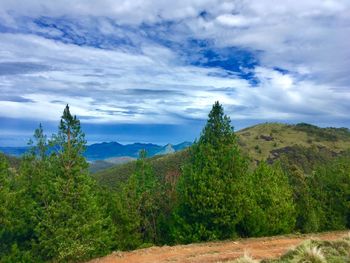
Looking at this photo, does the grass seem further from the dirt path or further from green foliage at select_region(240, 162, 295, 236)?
green foliage at select_region(240, 162, 295, 236)

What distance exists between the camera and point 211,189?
35406 mm

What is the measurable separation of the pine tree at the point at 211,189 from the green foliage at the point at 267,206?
2.35 m

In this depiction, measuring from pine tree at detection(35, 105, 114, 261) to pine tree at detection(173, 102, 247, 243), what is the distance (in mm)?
8116

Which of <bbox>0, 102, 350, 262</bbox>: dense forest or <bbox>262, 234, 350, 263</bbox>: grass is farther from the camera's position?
<bbox>0, 102, 350, 262</bbox>: dense forest

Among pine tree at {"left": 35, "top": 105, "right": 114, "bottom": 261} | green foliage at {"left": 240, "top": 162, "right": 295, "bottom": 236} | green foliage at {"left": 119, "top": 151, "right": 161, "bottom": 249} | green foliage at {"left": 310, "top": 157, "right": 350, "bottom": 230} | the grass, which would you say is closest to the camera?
the grass

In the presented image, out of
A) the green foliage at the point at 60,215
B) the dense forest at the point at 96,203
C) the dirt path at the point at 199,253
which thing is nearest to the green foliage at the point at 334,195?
the dense forest at the point at 96,203

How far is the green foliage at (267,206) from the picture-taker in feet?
125

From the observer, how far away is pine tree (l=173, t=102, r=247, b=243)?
3534cm

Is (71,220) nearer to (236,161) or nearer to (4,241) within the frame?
(4,241)

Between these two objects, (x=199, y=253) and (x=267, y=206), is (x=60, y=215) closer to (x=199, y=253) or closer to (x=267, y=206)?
(x=199, y=253)

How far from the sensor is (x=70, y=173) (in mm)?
35719

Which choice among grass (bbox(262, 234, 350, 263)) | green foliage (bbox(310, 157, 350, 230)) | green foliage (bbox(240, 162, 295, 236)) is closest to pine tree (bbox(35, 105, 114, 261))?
green foliage (bbox(240, 162, 295, 236))

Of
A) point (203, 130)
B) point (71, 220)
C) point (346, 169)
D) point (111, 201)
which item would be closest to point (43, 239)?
point (71, 220)

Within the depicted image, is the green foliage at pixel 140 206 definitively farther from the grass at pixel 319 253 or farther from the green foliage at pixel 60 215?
the grass at pixel 319 253
